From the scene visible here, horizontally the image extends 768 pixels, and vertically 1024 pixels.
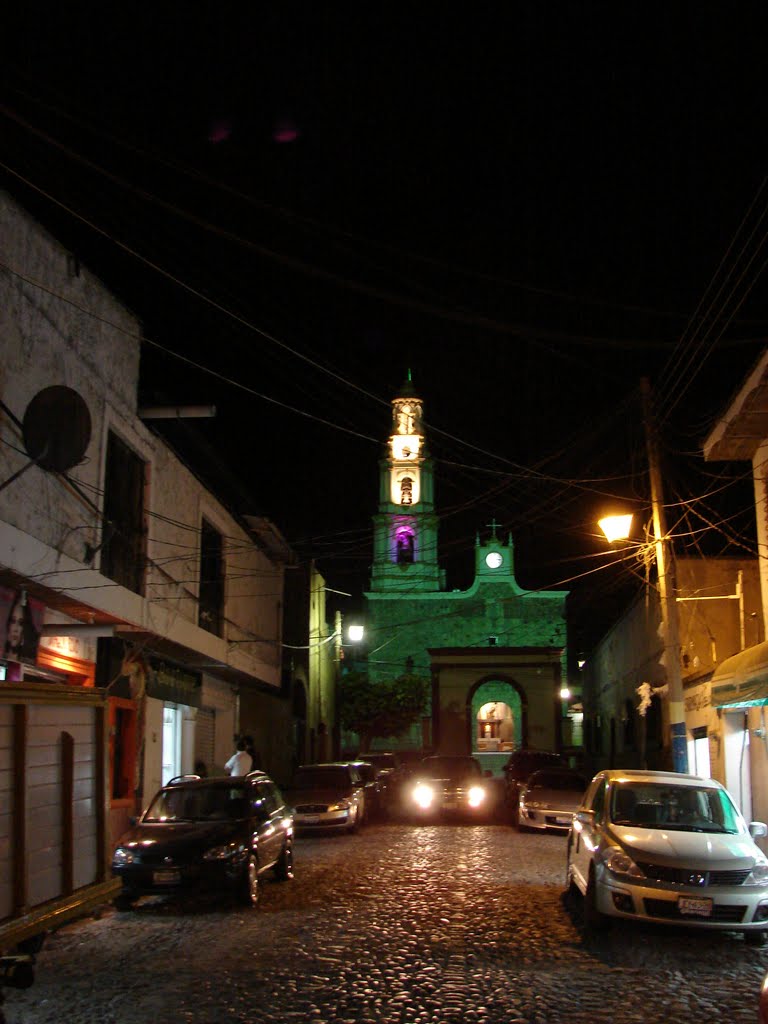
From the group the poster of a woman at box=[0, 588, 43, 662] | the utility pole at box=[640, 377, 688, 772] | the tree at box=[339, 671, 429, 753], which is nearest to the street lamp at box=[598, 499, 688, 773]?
the utility pole at box=[640, 377, 688, 772]

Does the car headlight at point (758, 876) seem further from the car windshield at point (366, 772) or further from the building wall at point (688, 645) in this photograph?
the car windshield at point (366, 772)

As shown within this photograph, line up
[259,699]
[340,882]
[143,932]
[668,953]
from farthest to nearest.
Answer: [259,699]
[340,882]
[143,932]
[668,953]

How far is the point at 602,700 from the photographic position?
1812 inches

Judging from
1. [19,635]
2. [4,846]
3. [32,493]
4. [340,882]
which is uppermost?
[32,493]

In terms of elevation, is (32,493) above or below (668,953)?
above

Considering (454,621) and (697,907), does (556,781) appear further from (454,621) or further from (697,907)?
(454,621)

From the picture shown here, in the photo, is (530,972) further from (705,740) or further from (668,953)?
(705,740)

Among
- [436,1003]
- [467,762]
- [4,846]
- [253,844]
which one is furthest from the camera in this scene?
[467,762]

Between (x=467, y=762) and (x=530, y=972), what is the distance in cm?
1982

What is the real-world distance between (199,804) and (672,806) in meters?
5.99

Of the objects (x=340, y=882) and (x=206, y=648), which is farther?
(x=206, y=648)

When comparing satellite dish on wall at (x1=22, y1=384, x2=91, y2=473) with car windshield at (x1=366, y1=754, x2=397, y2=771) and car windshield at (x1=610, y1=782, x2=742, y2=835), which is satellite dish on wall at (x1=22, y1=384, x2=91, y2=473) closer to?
car windshield at (x1=610, y1=782, x2=742, y2=835)

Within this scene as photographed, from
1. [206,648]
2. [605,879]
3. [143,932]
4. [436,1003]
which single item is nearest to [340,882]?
[143,932]

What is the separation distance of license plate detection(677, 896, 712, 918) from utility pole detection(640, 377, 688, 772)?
24.8ft
